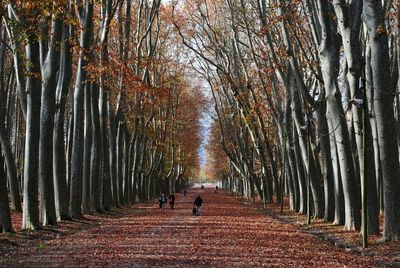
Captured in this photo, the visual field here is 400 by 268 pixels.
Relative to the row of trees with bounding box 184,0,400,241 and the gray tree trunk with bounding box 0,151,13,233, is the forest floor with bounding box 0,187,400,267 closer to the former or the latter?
the gray tree trunk with bounding box 0,151,13,233

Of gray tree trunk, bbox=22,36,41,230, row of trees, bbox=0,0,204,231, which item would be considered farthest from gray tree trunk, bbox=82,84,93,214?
gray tree trunk, bbox=22,36,41,230

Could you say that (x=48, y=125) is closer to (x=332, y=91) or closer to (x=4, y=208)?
(x=4, y=208)

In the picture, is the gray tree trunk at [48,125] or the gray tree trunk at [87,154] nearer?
the gray tree trunk at [48,125]

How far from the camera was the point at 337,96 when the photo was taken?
17.4m

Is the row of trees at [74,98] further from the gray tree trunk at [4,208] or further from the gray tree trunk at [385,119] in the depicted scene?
the gray tree trunk at [385,119]

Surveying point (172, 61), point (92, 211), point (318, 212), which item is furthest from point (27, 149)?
point (172, 61)

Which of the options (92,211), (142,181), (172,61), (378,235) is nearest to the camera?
(378,235)

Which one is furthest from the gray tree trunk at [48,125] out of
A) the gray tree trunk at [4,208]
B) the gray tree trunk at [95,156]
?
the gray tree trunk at [95,156]

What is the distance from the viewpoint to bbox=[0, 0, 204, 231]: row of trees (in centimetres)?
1631

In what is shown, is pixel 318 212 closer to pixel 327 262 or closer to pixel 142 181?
pixel 327 262

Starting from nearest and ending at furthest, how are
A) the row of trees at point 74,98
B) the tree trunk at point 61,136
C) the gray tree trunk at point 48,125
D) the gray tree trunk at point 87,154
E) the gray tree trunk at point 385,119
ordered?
the gray tree trunk at point 385,119 → the row of trees at point 74,98 → the gray tree trunk at point 48,125 → the tree trunk at point 61,136 → the gray tree trunk at point 87,154

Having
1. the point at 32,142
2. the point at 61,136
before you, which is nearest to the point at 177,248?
the point at 32,142

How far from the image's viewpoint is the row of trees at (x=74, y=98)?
16.3 meters

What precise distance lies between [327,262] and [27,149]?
386 inches
